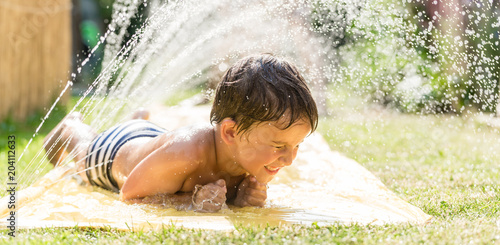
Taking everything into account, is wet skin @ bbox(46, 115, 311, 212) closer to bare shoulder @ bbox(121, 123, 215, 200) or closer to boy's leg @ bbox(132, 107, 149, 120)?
bare shoulder @ bbox(121, 123, 215, 200)

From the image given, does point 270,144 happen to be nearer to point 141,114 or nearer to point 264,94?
point 264,94

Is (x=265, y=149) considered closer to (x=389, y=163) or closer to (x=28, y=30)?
(x=389, y=163)

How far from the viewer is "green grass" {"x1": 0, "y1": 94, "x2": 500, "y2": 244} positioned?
8.62 feet

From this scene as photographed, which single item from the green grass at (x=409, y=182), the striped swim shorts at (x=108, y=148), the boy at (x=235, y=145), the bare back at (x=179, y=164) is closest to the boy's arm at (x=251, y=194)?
the boy at (x=235, y=145)

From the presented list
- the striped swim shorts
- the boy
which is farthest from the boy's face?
the striped swim shorts

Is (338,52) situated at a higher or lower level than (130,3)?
lower

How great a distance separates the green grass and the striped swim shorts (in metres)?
1.02

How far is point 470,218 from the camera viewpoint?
10.4 ft

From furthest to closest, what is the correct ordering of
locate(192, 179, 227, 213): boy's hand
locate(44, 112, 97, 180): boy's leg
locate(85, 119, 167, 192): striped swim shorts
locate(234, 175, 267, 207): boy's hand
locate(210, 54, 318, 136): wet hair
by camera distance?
locate(44, 112, 97, 180): boy's leg, locate(85, 119, 167, 192): striped swim shorts, locate(234, 175, 267, 207): boy's hand, locate(192, 179, 227, 213): boy's hand, locate(210, 54, 318, 136): wet hair

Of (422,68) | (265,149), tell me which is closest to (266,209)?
(265,149)

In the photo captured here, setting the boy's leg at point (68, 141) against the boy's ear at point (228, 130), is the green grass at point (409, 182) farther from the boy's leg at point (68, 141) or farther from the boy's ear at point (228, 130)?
the boy's ear at point (228, 130)

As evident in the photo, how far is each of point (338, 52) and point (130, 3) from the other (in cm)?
366

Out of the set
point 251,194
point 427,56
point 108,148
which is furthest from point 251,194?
point 427,56

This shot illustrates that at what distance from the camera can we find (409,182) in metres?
4.51
